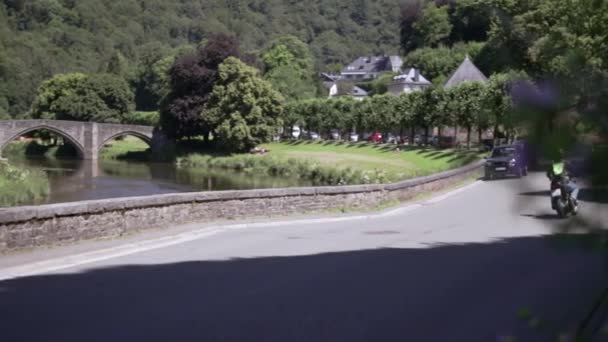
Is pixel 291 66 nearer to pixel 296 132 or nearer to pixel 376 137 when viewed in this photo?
pixel 296 132

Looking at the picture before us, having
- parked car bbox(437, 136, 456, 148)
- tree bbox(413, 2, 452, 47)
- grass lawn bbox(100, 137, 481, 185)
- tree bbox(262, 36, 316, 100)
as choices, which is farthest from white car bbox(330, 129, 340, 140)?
tree bbox(413, 2, 452, 47)

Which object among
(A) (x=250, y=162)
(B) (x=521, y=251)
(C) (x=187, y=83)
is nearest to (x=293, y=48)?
(C) (x=187, y=83)

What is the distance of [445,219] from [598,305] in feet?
57.9

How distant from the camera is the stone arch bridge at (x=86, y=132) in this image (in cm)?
7306

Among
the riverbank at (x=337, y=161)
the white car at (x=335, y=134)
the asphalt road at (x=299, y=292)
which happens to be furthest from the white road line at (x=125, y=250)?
the white car at (x=335, y=134)

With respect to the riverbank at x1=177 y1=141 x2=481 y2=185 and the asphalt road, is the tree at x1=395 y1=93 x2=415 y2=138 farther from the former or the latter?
the asphalt road

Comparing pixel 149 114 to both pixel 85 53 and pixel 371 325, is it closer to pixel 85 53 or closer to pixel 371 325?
pixel 85 53

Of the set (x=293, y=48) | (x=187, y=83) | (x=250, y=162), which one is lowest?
(x=250, y=162)

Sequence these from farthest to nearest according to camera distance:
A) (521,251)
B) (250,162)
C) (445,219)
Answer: (250,162), (445,219), (521,251)

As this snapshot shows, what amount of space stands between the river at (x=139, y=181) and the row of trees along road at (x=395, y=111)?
11566 mm

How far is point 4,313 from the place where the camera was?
8.53m

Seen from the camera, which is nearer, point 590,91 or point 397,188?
point 590,91

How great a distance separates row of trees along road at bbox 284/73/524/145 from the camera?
54.1 metres

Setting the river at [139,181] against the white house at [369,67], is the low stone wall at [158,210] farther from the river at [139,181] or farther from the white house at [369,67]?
the white house at [369,67]
